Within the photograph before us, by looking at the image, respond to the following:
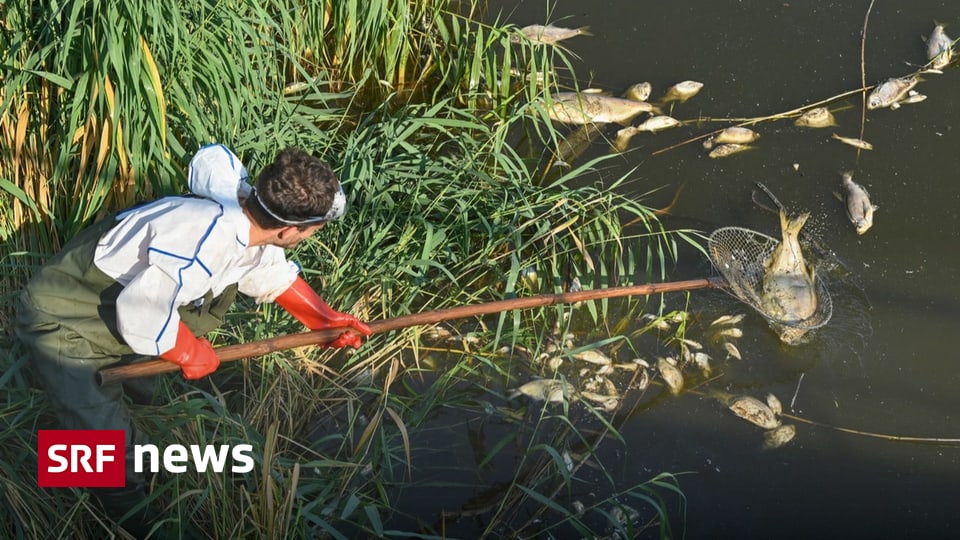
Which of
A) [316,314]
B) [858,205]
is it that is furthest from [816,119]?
[316,314]

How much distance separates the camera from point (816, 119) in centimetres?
488

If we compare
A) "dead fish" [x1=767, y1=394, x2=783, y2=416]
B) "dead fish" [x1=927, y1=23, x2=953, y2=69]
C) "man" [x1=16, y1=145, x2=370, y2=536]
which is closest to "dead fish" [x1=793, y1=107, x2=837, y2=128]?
"dead fish" [x1=927, y1=23, x2=953, y2=69]

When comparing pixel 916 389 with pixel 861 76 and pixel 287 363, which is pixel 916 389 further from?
pixel 287 363

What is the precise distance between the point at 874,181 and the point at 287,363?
2.69 m

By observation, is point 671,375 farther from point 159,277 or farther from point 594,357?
point 159,277

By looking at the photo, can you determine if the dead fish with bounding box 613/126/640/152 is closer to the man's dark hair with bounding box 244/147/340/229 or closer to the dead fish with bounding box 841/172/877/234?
the dead fish with bounding box 841/172/877/234

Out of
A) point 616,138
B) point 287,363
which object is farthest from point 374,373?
point 616,138

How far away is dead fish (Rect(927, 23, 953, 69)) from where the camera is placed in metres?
5.08

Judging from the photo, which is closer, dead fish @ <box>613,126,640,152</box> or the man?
the man

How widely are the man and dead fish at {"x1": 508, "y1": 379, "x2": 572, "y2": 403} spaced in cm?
110

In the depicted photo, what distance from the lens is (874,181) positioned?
182 inches

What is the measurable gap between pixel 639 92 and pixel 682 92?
0.70 feet

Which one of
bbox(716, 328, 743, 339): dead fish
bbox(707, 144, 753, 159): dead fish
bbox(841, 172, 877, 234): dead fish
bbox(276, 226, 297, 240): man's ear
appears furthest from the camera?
bbox(707, 144, 753, 159): dead fish

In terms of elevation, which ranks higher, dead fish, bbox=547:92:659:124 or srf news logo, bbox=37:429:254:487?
dead fish, bbox=547:92:659:124
